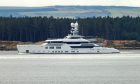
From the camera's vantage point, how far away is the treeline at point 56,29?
431ft

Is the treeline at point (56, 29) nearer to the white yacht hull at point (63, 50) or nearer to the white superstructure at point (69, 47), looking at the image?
the white yacht hull at point (63, 50)

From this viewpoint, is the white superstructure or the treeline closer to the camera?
the white superstructure

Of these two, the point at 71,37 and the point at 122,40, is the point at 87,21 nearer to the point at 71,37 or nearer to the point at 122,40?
the point at 122,40

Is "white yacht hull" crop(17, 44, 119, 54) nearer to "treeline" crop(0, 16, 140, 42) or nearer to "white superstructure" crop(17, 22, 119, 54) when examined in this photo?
"white superstructure" crop(17, 22, 119, 54)

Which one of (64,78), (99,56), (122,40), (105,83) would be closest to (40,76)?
(64,78)

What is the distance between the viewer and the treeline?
131262mm

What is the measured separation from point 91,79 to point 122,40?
8024 centimetres

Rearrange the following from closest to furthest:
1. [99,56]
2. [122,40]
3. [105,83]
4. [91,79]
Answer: [105,83]
[91,79]
[99,56]
[122,40]

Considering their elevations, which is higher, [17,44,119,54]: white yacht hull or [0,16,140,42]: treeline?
[17,44,119,54]: white yacht hull

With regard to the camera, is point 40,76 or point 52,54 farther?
point 52,54

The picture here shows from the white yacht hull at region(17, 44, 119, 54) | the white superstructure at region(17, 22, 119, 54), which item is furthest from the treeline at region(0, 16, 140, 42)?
the white superstructure at region(17, 22, 119, 54)

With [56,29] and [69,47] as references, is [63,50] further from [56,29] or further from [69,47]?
[56,29]

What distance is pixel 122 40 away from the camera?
13075 centimetres

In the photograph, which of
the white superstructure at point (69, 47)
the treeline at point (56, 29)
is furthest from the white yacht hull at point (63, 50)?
the treeline at point (56, 29)
